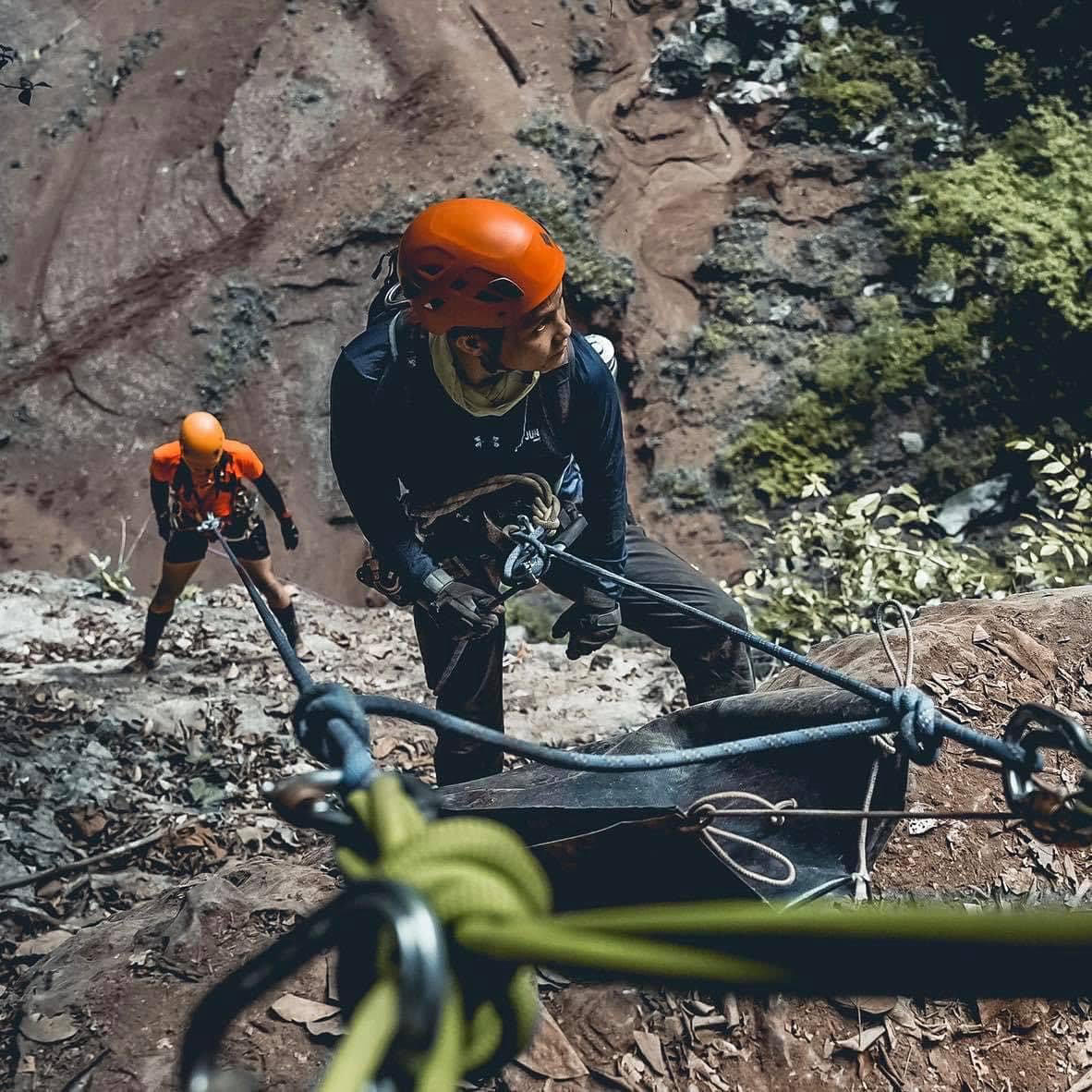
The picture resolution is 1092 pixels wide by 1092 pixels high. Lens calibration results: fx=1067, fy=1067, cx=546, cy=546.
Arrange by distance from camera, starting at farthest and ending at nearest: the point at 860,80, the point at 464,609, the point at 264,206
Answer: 1. the point at 264,206
2. the point at 860,80
3. the point at 464,609

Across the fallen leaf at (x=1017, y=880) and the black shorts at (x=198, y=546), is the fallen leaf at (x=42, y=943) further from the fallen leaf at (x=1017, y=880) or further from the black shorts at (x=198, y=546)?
the fallen leaf at (x=1017, y=880)

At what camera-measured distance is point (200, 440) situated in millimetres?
5648

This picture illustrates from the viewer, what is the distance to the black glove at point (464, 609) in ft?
11.5

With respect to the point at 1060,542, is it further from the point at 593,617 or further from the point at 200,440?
the point at 200,440

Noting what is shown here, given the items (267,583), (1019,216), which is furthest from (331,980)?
(1019,216)

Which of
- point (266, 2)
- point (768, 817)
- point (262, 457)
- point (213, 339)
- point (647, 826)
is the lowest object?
point (262, 457)

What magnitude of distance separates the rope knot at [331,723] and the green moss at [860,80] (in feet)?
30.0

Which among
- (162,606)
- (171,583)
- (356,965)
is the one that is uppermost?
(356,965)

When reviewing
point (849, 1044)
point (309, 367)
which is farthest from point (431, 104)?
point (849, 1044)

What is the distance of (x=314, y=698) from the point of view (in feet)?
4.99

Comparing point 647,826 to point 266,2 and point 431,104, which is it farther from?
point 266,2

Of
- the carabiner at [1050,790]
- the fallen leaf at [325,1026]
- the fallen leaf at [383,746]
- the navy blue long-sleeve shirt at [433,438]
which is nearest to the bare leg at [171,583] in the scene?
the fallen leaf at [383,746]

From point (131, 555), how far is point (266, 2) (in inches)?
210

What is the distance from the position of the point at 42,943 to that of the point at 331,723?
2.91 m
